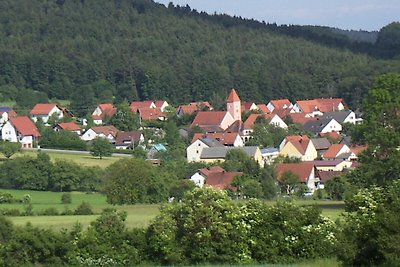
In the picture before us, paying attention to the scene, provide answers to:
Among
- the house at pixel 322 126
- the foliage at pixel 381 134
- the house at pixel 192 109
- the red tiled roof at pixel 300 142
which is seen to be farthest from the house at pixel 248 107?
the foliage at pixel 381 134

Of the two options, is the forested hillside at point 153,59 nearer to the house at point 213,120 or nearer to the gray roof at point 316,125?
the house at point 213,120

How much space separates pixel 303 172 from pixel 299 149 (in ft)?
38.9

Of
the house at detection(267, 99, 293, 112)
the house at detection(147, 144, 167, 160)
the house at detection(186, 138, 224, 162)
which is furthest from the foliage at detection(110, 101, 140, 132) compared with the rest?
the house at detection(267, 99, 293, 112)

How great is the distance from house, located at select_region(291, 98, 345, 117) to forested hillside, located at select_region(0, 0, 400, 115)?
3.48 meters

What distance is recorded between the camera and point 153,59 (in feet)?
390

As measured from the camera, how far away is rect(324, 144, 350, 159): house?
57.6 metres

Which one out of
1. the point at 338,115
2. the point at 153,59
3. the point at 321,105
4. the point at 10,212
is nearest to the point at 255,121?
the point at 338,115

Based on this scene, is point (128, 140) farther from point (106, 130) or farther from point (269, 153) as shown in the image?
point (269, 153)

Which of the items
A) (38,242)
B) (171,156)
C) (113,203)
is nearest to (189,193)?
(38,242)

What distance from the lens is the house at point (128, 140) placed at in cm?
6500

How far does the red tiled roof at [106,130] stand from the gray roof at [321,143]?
13.8 meters

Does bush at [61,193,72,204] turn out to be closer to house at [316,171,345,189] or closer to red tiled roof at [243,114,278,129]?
house at [316,171,345,189]

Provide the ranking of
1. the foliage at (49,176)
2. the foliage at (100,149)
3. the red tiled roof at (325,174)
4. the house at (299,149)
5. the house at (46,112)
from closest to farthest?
the foliage at (49,176), the red tiled roof at (325,174), the foliage at (100,149), the house at (299,149), the house at (46,112)

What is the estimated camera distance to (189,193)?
70.8ft
